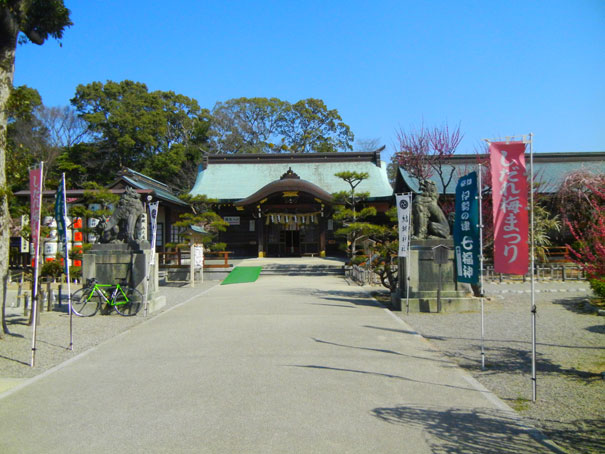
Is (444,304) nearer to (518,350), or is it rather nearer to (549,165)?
(518,350)

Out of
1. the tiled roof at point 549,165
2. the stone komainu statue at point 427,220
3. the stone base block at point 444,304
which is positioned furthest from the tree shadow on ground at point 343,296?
the tiled roof at point 549,165

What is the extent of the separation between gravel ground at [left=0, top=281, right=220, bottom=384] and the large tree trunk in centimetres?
67

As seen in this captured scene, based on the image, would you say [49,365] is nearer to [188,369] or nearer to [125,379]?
[125,379]

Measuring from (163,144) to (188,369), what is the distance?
33678 mm

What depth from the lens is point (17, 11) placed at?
8367mm

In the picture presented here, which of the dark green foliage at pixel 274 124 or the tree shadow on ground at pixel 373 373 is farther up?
the dark green foliage at pixel 274 124

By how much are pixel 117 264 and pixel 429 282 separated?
7863 mm

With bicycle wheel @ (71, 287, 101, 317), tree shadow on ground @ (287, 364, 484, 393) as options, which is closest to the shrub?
tree shadow on ground @ (287, 364, 484, 393)

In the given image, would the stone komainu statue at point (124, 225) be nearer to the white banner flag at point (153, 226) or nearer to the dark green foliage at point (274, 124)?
the white banner flag at point (153, 226)

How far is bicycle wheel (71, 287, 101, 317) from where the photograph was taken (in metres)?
10.8

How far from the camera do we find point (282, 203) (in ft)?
88.4

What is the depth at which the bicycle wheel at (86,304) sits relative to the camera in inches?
427

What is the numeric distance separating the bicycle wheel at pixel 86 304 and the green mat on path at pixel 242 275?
777 centimetres

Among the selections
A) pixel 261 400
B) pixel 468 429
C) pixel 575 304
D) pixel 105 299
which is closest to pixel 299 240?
pixel 575 304
